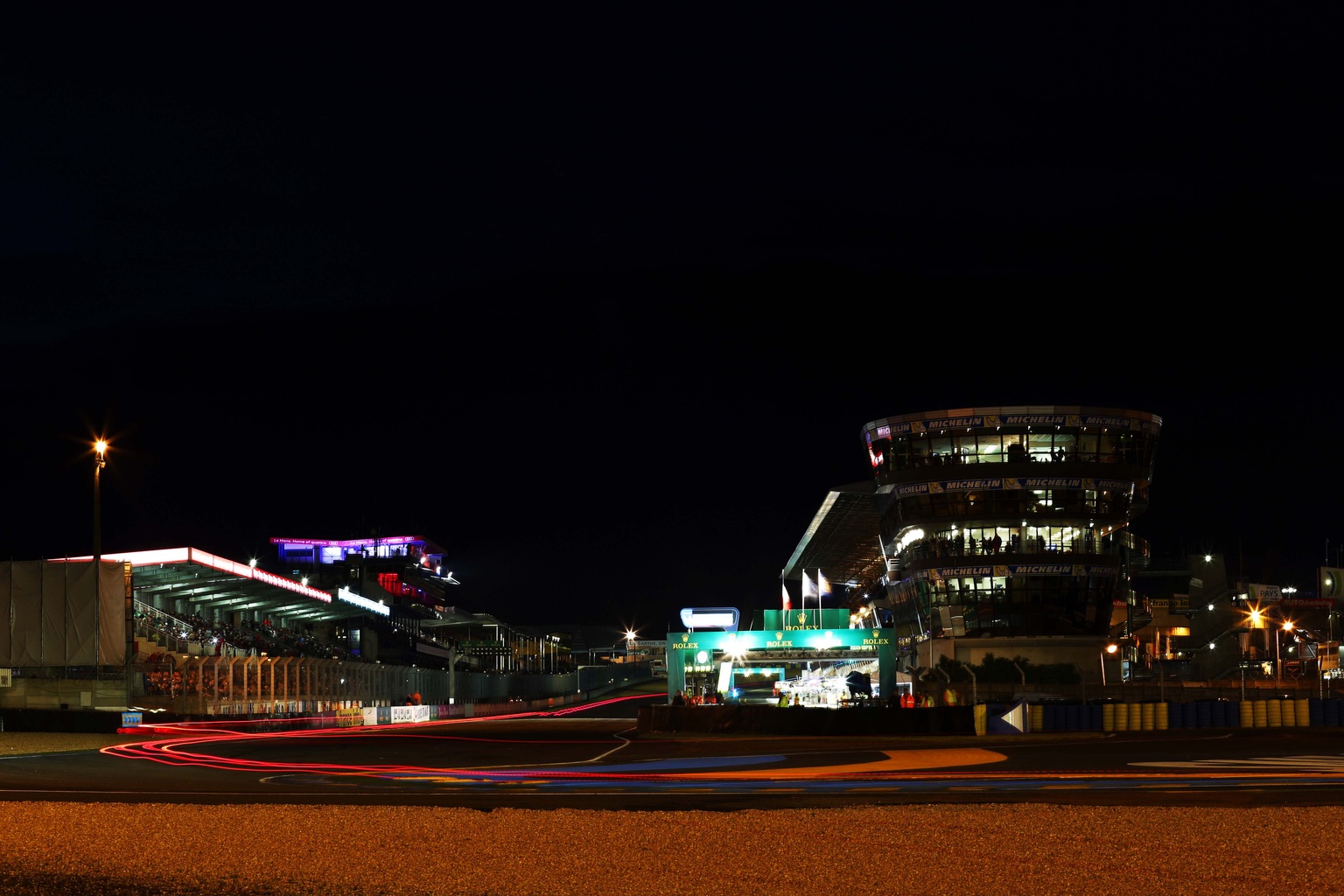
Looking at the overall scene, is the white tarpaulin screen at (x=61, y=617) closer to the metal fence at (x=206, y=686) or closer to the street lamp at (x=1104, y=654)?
the metal fence at (x=206, y=686)

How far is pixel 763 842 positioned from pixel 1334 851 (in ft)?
17.0

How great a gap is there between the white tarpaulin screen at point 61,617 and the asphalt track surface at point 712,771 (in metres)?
14.8

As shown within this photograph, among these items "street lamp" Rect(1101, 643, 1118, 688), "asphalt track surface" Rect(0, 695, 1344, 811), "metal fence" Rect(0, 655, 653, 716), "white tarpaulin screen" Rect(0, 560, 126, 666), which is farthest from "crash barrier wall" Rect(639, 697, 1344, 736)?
"street lamp" Rect(1101, 643, 1118, 688)

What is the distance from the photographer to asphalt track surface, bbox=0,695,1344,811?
1892 cm

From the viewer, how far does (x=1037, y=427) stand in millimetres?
90125

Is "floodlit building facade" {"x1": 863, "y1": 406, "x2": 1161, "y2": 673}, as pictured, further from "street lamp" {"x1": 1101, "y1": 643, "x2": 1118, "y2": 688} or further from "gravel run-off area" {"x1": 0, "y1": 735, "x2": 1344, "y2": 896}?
"gravel run-off area" {"x1": 0, "y1": 735, "x2": 1344, "y2": 896}

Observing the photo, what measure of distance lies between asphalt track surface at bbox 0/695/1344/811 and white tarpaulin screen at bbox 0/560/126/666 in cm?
1479

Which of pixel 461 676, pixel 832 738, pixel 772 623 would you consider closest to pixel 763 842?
pixel 832 738

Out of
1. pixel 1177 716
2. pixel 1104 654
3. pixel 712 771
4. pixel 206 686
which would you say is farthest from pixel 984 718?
pixel 1104 654

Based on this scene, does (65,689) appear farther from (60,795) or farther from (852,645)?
(852,645)

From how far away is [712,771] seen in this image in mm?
25375

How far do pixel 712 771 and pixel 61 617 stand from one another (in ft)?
120

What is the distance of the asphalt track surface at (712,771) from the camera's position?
62.1 ft

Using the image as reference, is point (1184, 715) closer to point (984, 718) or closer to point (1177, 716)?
point (1177, 716)
